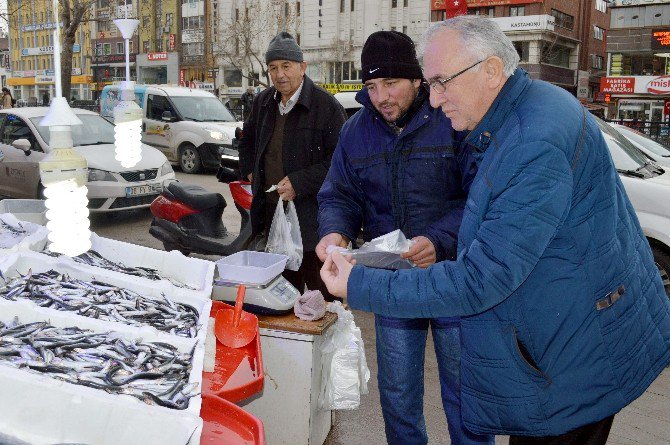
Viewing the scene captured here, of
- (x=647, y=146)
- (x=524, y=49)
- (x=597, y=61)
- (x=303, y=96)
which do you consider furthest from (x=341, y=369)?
(x=597, y=61)

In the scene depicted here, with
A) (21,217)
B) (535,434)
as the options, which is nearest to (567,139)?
(535,434)

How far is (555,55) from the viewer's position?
49.8 meters

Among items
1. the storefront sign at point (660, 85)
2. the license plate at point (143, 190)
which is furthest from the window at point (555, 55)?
the license plate at point (143, 190)

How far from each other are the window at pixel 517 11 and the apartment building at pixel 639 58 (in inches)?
284

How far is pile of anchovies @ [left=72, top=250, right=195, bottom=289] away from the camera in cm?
284

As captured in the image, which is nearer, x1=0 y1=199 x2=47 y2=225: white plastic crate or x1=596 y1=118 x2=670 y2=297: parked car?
x1=0 y1=199 x2=47 y2=225: white plastic crate

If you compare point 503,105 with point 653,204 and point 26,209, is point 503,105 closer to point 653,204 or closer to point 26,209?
point 26,209

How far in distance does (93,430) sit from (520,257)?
3.81ft

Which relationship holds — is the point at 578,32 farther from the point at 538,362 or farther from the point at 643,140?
the point at 538,362

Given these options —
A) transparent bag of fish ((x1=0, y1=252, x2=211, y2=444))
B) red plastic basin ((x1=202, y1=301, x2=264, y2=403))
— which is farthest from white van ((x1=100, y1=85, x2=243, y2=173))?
red plastic basin ((x1=202, y1=301, x2=264, y2=403))

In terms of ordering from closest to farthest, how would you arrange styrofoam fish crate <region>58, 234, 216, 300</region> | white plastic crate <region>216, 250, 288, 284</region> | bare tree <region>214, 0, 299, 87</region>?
styrofoam fish crate <region>58, 234, 216, 300</region> < white plastic crate <region>216, 250, 288, 284</region> < bare tree <region>214, 0, 299, 87</region>

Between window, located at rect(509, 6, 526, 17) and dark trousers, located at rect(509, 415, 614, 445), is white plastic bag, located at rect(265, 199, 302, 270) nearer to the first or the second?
dark trousers, located at rect(509, 415, 614, 445)

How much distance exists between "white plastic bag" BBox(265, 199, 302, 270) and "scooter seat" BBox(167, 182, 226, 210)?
2.98 metres

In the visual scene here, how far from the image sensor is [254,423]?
1875 mm
